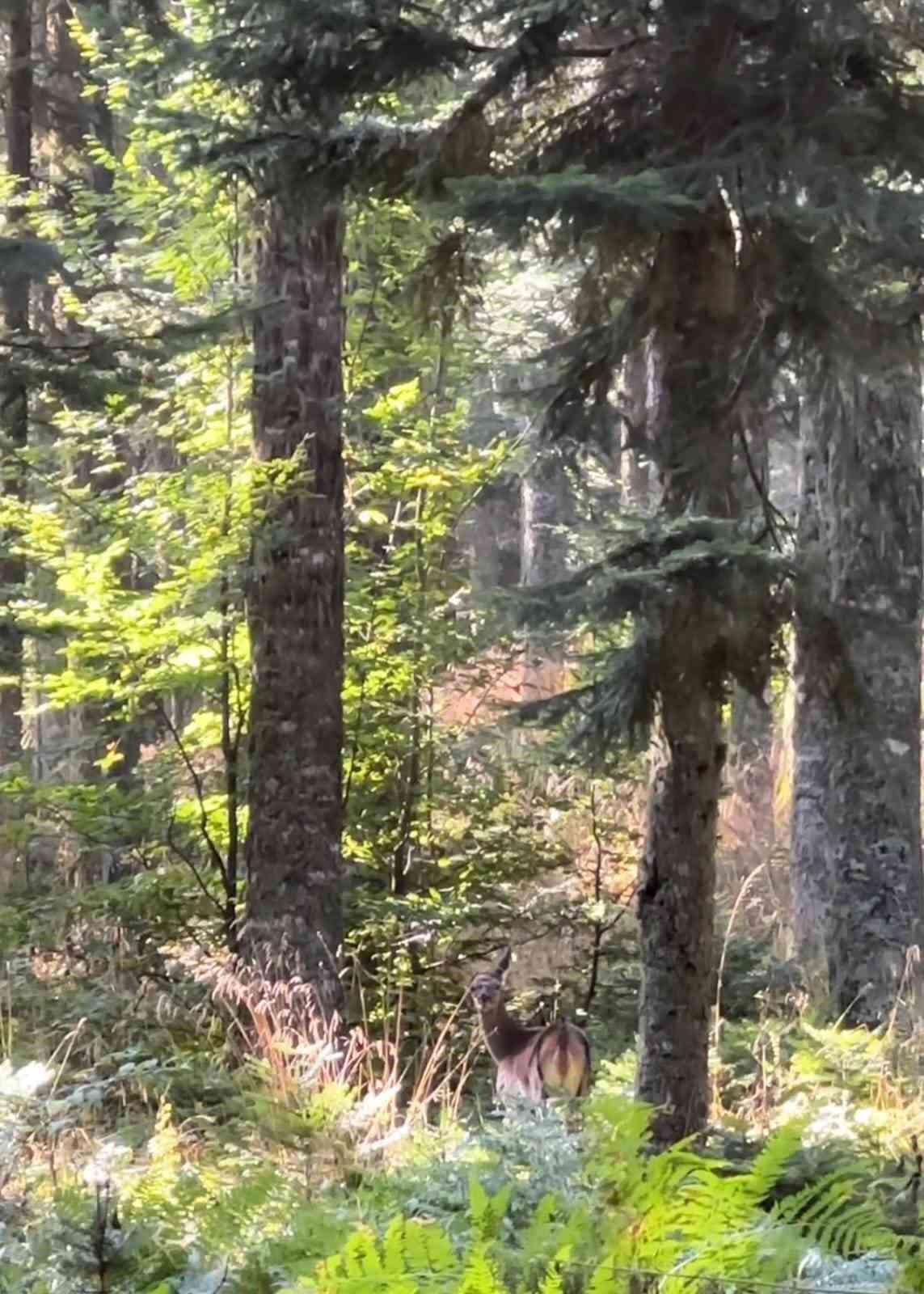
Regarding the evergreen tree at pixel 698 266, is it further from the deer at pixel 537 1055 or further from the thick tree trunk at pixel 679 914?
the deer at pixel 537 1055

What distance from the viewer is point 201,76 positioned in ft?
17.4

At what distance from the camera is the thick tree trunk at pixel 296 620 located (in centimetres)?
762

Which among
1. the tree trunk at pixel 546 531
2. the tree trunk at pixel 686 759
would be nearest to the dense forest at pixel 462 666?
the tree trunk at pixel 686 759

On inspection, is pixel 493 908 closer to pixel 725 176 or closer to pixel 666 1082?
pixel 666 1082

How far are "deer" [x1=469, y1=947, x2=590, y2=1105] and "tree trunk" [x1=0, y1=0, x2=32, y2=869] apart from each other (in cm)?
353

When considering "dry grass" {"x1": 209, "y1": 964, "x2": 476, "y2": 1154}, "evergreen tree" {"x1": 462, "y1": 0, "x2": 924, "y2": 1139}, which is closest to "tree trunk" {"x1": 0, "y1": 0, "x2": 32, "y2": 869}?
"dry grass" {"x1": 209, "y1": 964, "x2": 476, "y2": 1154}

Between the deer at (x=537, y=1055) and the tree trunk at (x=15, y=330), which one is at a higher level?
the tree trunk at (x=15, y=330)

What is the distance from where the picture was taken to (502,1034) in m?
6.31

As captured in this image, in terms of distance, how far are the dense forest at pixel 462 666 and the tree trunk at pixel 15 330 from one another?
5 cm

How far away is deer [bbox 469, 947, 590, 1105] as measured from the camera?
229 inches

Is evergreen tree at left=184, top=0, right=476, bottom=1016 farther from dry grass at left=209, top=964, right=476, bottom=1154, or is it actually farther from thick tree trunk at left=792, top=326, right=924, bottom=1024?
thick tree trunk at left=792, top=326, right=924, bottom=1024

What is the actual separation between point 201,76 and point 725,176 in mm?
2017

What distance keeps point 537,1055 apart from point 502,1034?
16.7 inches

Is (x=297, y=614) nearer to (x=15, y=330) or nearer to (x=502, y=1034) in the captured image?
(x=502, y=1034)
